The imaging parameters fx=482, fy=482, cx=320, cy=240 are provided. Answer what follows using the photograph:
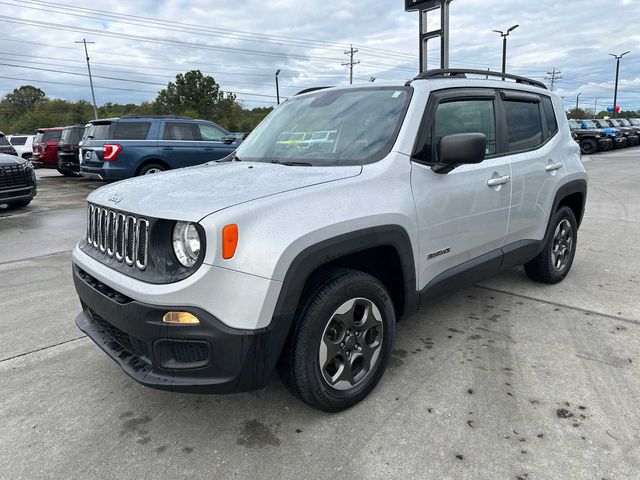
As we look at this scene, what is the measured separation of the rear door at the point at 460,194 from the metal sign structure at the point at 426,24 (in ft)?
15.8

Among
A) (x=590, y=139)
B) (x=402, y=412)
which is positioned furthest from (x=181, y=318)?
(x=590, y=139)

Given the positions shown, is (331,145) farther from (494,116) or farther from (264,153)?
(494,116)

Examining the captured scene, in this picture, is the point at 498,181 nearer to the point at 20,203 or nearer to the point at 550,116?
the point at 550,116

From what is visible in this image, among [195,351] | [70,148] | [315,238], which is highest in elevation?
[70,148]

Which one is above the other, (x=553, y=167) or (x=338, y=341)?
(x=553, y=167)

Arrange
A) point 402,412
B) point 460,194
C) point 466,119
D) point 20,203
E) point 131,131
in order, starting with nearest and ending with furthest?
point 402,412
point 460,194
point 466,119
point 20,203
point 131,131

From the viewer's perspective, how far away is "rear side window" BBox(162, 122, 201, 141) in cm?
1177

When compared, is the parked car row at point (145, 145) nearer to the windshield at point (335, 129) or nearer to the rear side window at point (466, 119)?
the windshield at point (335, 129)

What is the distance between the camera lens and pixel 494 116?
3.66 metres

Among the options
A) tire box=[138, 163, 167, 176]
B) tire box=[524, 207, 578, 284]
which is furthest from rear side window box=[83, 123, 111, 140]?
tire box=[524, 207, 578, 284]

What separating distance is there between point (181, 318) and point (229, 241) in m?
0.40

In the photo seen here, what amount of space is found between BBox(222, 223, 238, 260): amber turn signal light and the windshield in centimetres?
100

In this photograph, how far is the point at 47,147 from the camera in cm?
1727

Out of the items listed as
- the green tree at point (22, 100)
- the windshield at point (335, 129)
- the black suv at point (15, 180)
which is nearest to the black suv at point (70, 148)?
the black suv at point (15, 180)
